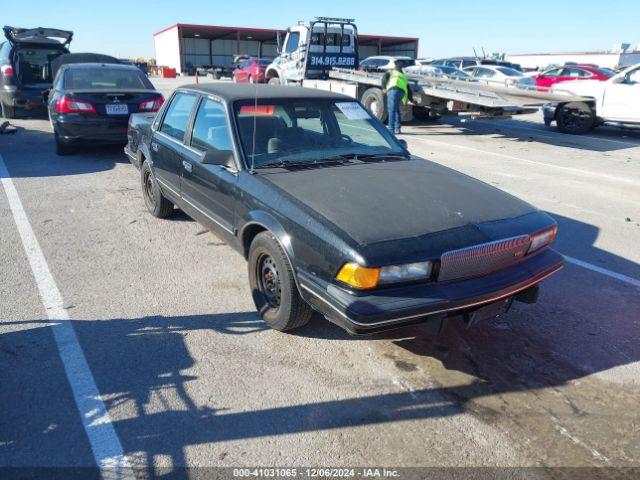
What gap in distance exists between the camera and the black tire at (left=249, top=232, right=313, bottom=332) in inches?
121

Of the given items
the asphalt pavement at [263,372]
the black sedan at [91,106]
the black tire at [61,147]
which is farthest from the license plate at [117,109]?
the asphalt pavement at [263,372]

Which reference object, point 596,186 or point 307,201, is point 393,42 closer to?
point 596,186

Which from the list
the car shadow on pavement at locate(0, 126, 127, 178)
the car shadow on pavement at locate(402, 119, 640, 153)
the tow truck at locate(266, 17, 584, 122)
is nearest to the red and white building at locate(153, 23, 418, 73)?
the tow truck at locate(266, 17, 584, 122)

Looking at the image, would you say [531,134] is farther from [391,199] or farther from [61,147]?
[391,199]

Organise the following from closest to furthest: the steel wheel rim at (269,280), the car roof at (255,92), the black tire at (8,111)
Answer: the steel wheel rim at (269,280) < the car roof at (255,92) < the black tire at (8,111)

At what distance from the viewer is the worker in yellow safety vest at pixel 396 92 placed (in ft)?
39.0

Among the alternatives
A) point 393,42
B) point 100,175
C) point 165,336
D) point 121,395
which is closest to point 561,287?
point 165,336

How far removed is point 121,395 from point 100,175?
5.71 m

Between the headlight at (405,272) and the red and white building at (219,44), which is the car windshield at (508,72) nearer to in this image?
the headlight at (405,272)

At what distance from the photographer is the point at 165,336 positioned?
3.31 meters

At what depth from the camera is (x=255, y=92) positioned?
4109 mm

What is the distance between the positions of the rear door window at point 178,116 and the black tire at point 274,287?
1712mm

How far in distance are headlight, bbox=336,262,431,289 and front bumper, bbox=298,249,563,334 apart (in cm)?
5

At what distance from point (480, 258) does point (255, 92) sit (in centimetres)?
236
